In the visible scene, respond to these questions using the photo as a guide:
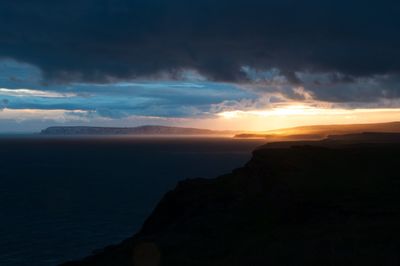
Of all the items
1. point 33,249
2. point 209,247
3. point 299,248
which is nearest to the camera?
point 299,248

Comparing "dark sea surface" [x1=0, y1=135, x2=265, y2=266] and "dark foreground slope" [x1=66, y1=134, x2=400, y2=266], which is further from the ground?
"dark foreground slope" [x1=66, y1=134, x2=400, y2=266]

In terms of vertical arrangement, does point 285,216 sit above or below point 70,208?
above

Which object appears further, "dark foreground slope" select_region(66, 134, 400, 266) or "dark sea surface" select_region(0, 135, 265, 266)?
"dark sea surface" select_region(0, 135, 265, 266)

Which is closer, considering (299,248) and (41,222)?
(299,248)

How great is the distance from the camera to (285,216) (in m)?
36.4

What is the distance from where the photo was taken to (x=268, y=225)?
35969 millimetres

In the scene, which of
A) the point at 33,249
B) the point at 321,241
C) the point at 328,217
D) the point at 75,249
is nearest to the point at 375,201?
the point at 328,217

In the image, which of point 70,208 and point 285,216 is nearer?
point 285,216

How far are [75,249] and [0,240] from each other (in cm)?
1007

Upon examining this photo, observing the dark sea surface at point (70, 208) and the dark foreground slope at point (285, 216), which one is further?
the dark sea surface at point (70, 208)

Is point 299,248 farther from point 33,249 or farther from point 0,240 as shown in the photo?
point 0,240

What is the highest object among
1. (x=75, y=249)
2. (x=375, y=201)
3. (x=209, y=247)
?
(x=375, y=201)

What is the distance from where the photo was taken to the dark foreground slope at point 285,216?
2461 cm

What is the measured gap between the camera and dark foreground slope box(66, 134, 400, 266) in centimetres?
2461
